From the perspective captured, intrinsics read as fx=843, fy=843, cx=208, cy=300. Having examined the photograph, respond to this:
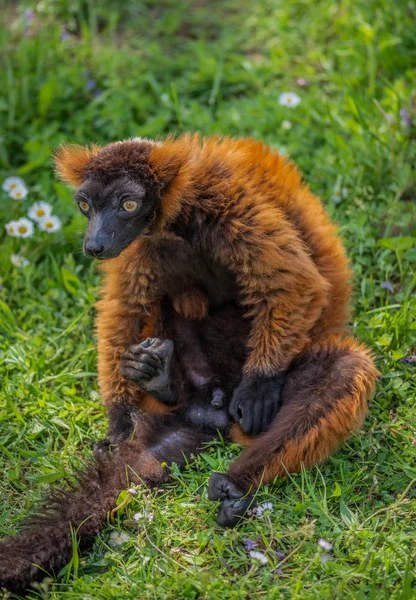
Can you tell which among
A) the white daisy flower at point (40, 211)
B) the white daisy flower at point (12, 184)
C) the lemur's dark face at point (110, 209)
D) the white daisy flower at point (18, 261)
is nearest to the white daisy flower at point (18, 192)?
the white daisy flower at point (12, 184)

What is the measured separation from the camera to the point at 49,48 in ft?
22.1

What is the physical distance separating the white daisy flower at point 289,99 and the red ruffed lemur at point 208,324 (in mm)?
1736

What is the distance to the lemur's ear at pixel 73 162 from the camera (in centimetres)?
422

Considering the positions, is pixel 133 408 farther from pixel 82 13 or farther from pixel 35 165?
pixel 82 13

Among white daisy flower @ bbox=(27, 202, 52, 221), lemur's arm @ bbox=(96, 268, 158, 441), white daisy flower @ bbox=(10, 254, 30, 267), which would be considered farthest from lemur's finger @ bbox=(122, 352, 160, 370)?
white daisy flower @ bbox=(27, 202, 52, 221)

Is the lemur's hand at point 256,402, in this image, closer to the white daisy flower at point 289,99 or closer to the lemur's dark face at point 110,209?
the lemur's dark face at point 110,209

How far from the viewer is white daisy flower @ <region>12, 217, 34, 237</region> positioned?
5539mm

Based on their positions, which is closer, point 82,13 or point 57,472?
point 57,472

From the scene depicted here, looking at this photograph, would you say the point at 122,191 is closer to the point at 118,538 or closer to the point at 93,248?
the point at 93,248

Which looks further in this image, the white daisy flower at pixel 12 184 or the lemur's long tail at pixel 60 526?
the white daisy flower at pixel 12 184

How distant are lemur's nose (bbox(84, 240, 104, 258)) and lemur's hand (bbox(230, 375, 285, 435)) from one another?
991 mm

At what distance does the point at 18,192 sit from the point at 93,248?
212 cm

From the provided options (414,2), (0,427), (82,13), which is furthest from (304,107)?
(0,427)

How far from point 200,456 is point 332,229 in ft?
4.75
